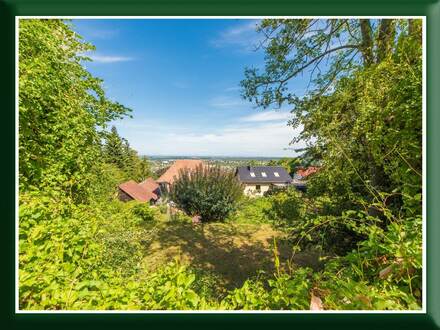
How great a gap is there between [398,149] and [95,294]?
97.4 inches

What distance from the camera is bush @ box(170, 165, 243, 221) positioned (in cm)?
1077

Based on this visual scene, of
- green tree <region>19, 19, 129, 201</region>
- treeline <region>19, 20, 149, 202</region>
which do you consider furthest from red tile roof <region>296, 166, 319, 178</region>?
green tree <region>19, 19, 129, 201</region>

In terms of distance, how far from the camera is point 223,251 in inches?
260

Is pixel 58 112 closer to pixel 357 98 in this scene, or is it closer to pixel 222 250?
pixel 357 98

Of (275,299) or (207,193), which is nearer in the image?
(275,299)

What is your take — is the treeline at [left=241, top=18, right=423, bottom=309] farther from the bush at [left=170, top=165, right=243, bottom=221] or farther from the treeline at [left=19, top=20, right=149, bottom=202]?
the bush at [left=170, top=165, right=243, bottom=221]
